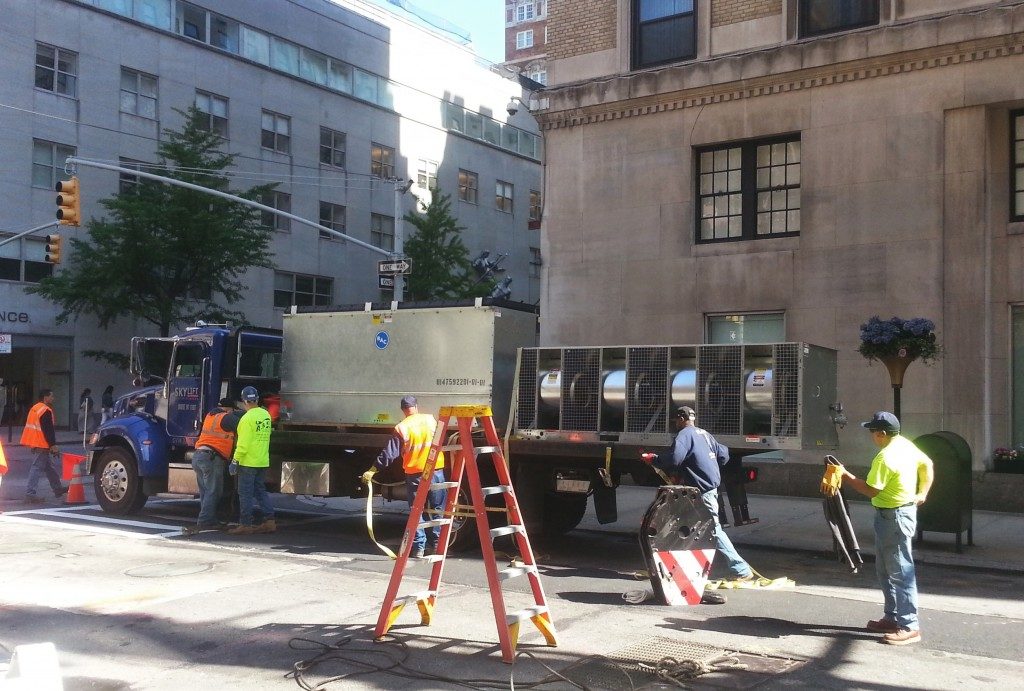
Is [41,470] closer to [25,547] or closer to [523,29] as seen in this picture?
[25,547]

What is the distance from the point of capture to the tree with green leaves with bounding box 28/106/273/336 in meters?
32.1

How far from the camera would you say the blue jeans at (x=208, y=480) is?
1380cm

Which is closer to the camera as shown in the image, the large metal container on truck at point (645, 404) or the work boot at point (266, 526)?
the large metal container on truck at point (645, 404)

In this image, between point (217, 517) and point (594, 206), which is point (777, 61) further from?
point (217, 517)

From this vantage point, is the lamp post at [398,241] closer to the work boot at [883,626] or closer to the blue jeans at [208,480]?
the blue jeans at [208,480]

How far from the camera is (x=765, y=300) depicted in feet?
60.3

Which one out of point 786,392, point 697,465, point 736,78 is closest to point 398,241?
point 736,78

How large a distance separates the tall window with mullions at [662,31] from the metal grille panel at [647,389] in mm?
9879

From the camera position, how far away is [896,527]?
7.74 m

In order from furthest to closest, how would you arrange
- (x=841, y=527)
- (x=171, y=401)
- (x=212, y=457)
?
(x=171, y=401), (x=212, y=457), (x=841, y=527)

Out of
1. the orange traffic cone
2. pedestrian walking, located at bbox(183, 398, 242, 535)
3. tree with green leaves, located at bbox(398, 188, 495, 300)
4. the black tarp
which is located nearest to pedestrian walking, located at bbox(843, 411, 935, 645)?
the black tarp

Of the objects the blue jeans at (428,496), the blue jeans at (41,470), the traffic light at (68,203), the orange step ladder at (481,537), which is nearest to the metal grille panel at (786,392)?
the blue jeans at (428,496)

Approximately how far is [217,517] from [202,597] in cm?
569

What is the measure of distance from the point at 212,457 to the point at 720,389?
7.02 metres
